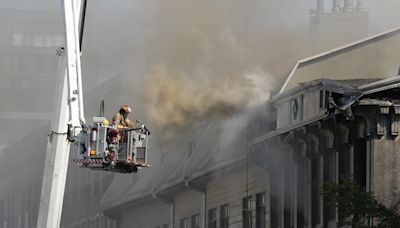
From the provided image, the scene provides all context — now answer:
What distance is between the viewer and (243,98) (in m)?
42.4

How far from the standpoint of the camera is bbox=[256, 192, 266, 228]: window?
44.0m

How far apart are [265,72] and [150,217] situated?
43.8 feet

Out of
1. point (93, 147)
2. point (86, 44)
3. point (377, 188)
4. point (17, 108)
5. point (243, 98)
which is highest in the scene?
point (17, 108)

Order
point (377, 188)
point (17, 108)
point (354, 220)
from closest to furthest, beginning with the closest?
point (354, 220), point (377, 188), point (17, 108)

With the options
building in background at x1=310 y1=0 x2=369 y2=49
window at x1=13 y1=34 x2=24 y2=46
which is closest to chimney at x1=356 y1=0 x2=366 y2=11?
building in background at x1=310 y1=0 x2=369 y2=49

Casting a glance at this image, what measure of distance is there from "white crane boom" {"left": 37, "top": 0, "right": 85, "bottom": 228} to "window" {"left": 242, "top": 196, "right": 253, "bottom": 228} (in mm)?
16339

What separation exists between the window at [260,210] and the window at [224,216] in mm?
2794

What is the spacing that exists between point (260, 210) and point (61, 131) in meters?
16.0

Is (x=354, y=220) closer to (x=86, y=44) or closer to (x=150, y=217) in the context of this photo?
(x=150, y=217)

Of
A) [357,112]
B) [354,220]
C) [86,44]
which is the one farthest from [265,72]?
[86,44]

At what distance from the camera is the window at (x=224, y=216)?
4712cm

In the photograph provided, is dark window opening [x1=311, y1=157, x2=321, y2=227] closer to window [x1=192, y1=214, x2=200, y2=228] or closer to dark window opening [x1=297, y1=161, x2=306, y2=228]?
dark window opening [x1=297, y1=161, x2=306, y2=228]

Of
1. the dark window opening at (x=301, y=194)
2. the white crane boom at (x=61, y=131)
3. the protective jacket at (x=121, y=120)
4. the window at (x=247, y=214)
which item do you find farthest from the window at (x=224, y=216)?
the protective jacket at (x=121, y=120)

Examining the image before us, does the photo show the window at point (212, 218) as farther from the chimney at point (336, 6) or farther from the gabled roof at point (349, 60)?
the gabled roof at point (349, 60)
